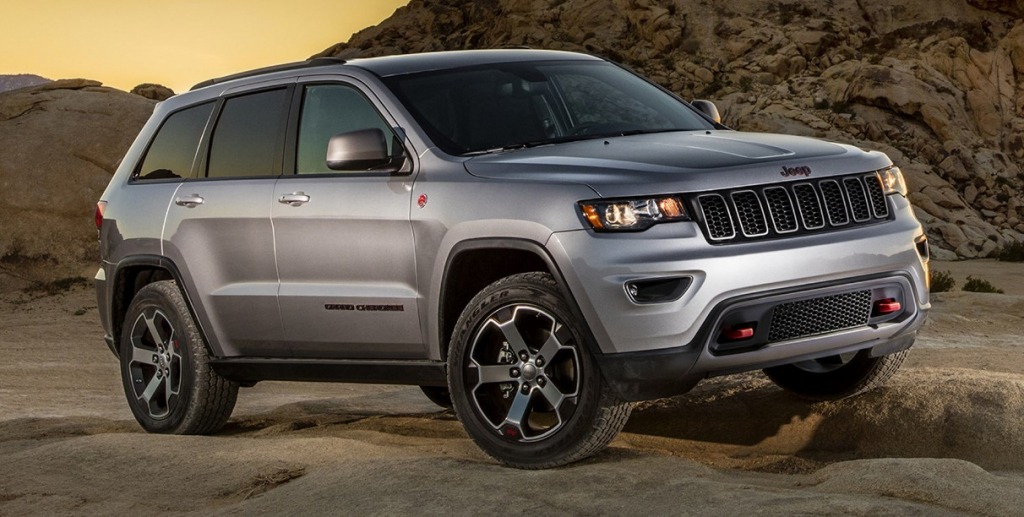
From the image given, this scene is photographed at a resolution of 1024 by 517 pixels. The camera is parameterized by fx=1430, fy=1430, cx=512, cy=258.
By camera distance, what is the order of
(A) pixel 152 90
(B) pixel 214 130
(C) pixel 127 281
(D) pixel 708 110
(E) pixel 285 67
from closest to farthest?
(E) pixel 285 67, (D) pixel 708 110, (B) pixel 214 130, (C) pixel 127 281, (A) pixel 152 90

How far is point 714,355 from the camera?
5.95m

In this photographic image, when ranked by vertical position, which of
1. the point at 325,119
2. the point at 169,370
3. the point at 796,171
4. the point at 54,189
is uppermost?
the point at 325,119

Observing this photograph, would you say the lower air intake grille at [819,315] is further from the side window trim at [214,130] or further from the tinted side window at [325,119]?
the side window trim at [214,130]

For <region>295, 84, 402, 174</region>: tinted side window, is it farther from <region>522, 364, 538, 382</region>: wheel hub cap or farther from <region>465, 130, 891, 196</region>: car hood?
<region>522, 364, 538, 382</region>: wheel hub cap

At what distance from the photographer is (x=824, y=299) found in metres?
6.21

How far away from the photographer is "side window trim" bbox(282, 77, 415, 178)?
6.92 meters

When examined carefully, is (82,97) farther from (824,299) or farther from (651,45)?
(651,45)

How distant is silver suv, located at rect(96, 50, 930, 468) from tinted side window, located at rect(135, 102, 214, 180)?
0.03 meters

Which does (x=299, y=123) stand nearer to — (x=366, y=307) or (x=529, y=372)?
(x=366, y=307)

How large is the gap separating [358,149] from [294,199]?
803mm

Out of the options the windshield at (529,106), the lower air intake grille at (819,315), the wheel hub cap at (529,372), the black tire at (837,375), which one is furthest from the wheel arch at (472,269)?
the black tire at (837,375)

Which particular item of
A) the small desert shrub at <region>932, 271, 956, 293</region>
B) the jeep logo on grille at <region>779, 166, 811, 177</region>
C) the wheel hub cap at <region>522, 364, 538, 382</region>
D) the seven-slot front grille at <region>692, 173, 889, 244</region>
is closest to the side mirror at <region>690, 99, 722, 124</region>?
the seven-slot front grille at <region>692, 173, 889, 244</region>

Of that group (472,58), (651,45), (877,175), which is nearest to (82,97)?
(472,58)

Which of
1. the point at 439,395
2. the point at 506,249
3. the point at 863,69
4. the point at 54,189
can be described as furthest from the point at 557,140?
the point at 863,69
